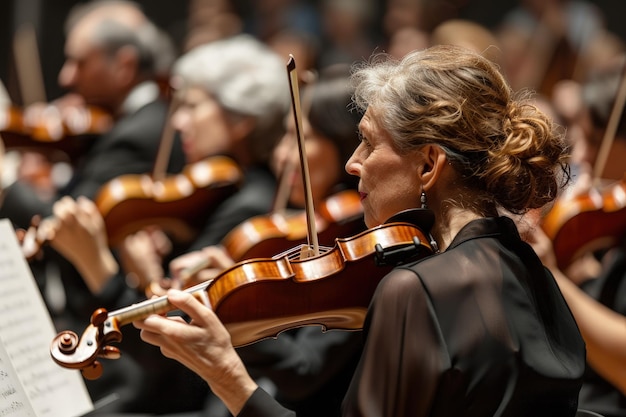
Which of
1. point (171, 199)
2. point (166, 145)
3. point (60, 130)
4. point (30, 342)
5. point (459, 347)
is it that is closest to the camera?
point (459, 347)

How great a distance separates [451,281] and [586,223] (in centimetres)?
122

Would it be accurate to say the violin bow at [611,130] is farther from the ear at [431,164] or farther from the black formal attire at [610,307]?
the ear at [431,164]

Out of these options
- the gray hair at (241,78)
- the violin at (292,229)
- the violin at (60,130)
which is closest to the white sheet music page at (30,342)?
the violin at (292,229)

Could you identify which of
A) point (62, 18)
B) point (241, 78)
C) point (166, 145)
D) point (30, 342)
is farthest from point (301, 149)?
point (62, 18)

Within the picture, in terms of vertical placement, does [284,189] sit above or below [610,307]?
above

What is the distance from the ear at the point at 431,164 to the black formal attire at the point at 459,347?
0.43 ft

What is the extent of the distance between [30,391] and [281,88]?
1785 millimetres

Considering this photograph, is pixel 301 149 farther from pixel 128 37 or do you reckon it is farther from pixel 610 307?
pixel 128 37

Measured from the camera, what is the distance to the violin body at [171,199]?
2920 millimetres

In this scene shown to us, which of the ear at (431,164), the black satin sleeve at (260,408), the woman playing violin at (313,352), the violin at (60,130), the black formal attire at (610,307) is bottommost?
the black formal attire at (610,307)

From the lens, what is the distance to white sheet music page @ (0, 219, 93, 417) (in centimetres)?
172

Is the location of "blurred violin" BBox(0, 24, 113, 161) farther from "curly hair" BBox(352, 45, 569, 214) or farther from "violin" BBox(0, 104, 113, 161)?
"curly hair" BBox(352, 45, 569, 214)

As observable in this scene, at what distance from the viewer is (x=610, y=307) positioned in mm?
2387

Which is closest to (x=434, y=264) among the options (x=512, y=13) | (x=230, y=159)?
(x=230, y=159)
